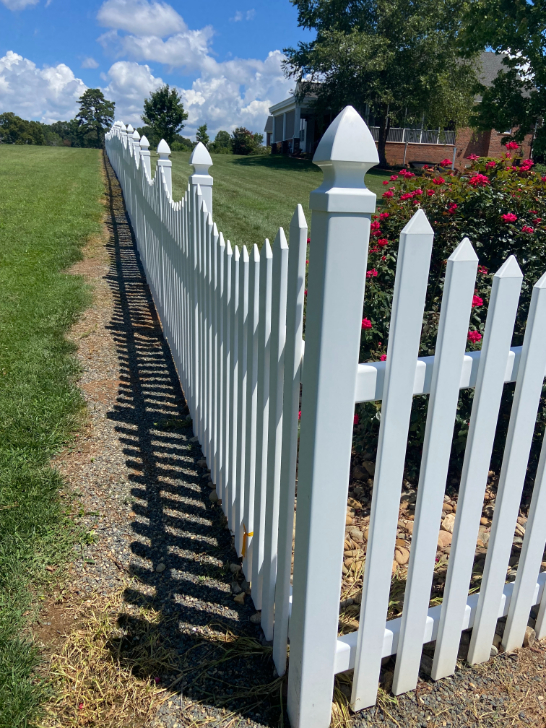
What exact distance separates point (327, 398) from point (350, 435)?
0.48ft

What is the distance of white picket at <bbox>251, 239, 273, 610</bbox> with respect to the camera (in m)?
1.84

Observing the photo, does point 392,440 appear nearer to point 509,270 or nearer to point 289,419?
point 289,419

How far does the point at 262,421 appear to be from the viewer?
1972 millimetres

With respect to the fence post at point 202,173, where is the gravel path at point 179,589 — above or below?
below

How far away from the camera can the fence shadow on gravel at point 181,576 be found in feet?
6.23

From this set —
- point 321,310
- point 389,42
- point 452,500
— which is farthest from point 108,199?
point 389,42

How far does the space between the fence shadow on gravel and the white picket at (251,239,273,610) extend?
0.23m

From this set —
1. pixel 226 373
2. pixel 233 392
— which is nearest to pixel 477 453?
pixel 233 392

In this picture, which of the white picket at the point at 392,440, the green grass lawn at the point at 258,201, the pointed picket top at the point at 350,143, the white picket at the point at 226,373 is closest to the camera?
the pointed picket top at the point at 350,143

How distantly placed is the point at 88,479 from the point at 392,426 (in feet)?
7.05

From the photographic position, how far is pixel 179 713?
1.79 metres

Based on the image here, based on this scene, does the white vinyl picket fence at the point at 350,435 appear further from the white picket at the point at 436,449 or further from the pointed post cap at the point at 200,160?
the pointed post cap at the point at 200,160

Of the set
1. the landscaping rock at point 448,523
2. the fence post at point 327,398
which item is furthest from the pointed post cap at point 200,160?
the landscaping rock at point 448,523

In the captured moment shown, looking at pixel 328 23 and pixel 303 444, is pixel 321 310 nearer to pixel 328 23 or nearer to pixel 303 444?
pixel 303 444
